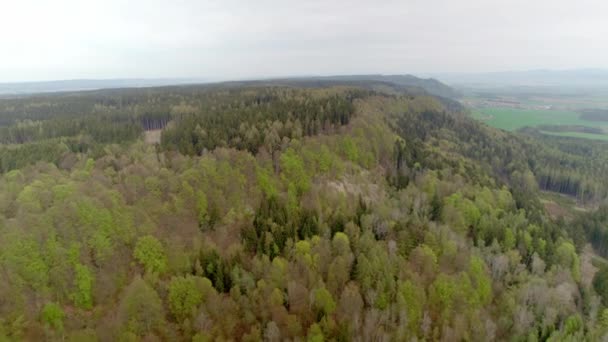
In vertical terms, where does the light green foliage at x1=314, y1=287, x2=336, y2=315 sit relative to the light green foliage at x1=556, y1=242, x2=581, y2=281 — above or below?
above

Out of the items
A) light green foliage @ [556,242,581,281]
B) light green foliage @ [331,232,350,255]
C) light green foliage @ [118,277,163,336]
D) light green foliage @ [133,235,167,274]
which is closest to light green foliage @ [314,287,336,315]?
light green foliage @ [331,232,350,255]

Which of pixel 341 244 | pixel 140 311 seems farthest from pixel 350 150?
pixel 140 311

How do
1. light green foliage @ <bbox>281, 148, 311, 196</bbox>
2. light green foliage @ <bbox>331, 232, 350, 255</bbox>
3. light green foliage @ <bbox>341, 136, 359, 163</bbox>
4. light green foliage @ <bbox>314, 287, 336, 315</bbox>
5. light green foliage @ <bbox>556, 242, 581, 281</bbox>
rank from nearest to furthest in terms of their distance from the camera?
light green foliage @ <bbox>314, 287, 336, 315</bbox> < light green foliage @ <bbox>331, 232, 350, 255</bbox> < light green foliage @ <bbox>556, 242, 581, 281</bbox> < light green foliage @ <bbox>281, 148, 311, 196</bbox> < light green foliage @ <bbox>341, 136, 359, 163</bbox>

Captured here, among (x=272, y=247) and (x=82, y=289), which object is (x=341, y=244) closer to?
(x=272, y=247)

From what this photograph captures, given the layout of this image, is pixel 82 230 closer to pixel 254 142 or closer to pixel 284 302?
pixel 284 302

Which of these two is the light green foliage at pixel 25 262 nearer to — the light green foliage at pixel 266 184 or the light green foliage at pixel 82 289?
the light green foliage at pixel 82 289

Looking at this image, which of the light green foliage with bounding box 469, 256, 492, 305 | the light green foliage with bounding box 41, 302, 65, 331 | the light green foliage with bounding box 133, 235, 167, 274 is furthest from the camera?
the light green foliage with bounding box 469, 256, 492, 305

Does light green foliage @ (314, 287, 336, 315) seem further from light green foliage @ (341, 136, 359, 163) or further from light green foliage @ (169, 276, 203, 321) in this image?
light green foliage @ (341, 136, 359, 163)

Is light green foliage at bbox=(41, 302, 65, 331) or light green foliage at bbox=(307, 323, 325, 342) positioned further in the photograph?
light green foliage at bbox=(41, 302, 65, 331)
